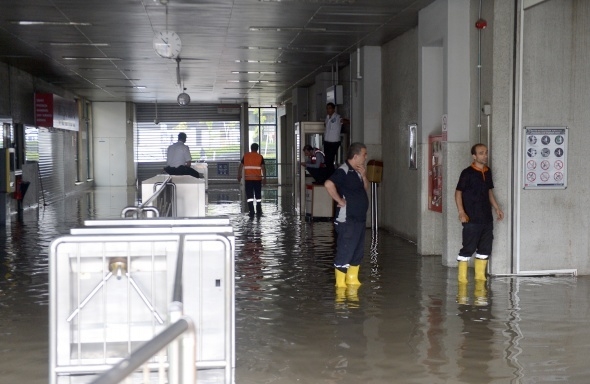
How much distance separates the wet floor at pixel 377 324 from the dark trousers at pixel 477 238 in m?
0.38

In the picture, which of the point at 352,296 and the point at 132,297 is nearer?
the point at 132,297

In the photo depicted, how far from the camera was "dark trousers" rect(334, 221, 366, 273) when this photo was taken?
8438 mm

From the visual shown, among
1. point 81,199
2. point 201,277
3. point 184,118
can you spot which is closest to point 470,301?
point 201,277

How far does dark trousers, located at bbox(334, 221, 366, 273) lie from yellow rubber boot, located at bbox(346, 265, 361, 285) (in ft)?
0.43

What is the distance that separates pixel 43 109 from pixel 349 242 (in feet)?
49.3

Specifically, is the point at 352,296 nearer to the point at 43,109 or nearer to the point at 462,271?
the point at 462,271

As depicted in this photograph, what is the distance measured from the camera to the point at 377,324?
6.91 m

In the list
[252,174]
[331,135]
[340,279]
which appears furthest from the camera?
[252,174]

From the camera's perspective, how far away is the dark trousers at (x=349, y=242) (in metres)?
8.44

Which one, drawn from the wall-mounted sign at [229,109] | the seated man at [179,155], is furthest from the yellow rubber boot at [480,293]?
the wall-mounted sign at [229,109]

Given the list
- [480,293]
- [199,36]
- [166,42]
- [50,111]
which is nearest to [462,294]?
[480,293]

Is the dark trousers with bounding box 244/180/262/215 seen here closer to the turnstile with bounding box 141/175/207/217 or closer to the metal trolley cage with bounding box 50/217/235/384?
the turnstile with bounding box 141/175/207/217

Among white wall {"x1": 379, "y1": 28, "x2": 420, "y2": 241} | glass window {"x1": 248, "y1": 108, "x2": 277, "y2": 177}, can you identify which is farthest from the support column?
glass window {"x1": 248, "y1": 108, "x2": 277, "y2": 177}

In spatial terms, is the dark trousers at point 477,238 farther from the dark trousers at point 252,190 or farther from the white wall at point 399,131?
the dark trousers at point 252,190
